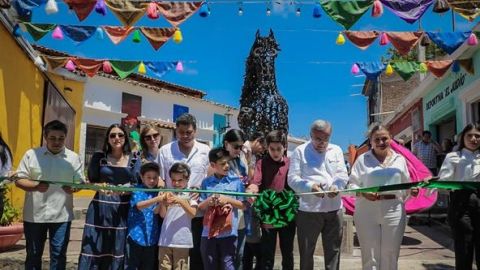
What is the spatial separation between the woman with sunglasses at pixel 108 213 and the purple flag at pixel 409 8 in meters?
4.69

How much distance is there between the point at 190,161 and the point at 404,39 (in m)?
4.92

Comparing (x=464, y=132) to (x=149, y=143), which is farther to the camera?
(x=149, y=143)

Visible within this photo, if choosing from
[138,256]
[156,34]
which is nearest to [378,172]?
[138,256]

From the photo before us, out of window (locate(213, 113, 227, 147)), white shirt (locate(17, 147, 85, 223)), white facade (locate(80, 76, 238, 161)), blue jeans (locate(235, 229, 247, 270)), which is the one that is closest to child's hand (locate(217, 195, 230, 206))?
blue jeans (locate(235, 229, 247, 270))

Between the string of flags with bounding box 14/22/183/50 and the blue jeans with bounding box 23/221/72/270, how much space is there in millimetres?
4249

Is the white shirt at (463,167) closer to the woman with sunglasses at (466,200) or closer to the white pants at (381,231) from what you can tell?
the woman with sunglasses at (466,200)

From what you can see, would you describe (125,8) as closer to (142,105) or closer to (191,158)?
(191,158)

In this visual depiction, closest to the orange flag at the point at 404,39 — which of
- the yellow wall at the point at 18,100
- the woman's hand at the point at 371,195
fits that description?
the woman's hand at the point at 371,195

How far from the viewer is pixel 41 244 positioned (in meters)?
3.85

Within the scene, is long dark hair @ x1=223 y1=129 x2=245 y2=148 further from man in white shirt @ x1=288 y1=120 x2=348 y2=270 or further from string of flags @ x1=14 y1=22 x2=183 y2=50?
string of flags @ x1=14 y1=22 x2=183 y2=50

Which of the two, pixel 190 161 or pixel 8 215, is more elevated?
pixel 190 161

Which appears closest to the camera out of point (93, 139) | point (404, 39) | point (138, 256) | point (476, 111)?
point (138, 256)

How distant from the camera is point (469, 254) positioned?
13.6 feet

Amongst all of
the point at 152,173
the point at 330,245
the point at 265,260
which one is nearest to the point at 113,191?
the point at 152,173
